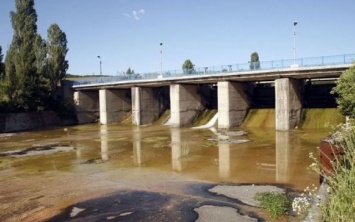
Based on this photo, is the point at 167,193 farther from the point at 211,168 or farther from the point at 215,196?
the point at 211,168

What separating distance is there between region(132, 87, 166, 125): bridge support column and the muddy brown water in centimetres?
1966

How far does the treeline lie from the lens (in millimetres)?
50531

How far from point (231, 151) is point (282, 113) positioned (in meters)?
14.4

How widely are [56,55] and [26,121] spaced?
47.9ft

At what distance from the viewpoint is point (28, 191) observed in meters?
15.3

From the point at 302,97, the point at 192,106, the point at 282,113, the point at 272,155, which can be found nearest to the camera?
the point at 272,155

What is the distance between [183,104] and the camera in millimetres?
46469

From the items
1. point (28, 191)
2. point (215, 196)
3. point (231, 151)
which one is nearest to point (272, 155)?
point (231, 151)

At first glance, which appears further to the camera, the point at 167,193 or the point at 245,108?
the point at 245,108

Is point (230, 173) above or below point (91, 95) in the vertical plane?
below

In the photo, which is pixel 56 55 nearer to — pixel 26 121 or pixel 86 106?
pixel 86 106

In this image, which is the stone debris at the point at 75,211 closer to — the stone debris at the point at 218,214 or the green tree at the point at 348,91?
the stone debris at the point at 218,214

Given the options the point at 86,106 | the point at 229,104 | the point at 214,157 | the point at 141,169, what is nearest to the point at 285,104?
the point at 229,104

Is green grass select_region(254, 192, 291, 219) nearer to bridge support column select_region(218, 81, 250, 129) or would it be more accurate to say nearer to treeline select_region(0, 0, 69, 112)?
bridge support column select_region(218, 81, 250, 129)
